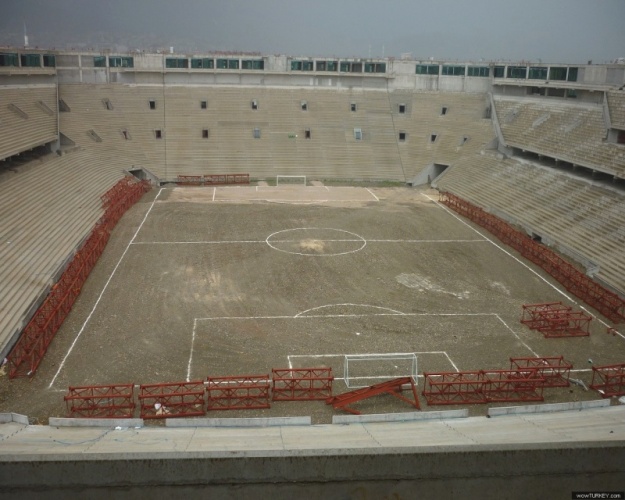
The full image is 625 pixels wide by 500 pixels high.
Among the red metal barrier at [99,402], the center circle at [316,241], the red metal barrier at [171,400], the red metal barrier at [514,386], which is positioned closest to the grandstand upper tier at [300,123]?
the center circle at [316,241]

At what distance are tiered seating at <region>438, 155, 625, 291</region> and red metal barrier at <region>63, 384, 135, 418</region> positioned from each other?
18.5m

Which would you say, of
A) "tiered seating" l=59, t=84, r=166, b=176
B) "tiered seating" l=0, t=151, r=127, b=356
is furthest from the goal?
"tiered seating" l=0, t=151, r=127, b=356

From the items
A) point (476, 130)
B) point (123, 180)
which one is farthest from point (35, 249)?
point (476, 130)

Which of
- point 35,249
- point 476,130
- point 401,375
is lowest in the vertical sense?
point 401,375

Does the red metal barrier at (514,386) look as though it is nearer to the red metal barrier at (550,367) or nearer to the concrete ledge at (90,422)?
the red metal barrier at (550,367)

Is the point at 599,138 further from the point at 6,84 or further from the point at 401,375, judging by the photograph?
the point at 6,84

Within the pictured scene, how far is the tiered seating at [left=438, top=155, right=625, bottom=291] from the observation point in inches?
1037

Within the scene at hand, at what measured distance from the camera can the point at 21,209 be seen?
2697cm

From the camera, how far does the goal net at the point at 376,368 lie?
56.2 ft

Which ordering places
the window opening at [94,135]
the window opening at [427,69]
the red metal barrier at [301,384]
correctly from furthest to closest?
the window opening at [427,69]
the window opening at [94,135]
the red metal barrier at [301,384]

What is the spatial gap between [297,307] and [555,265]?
11599mm

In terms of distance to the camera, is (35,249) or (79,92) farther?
(79,92)

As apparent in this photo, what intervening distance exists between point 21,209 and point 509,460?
2436 cm

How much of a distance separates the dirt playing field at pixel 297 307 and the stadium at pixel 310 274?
12cm
